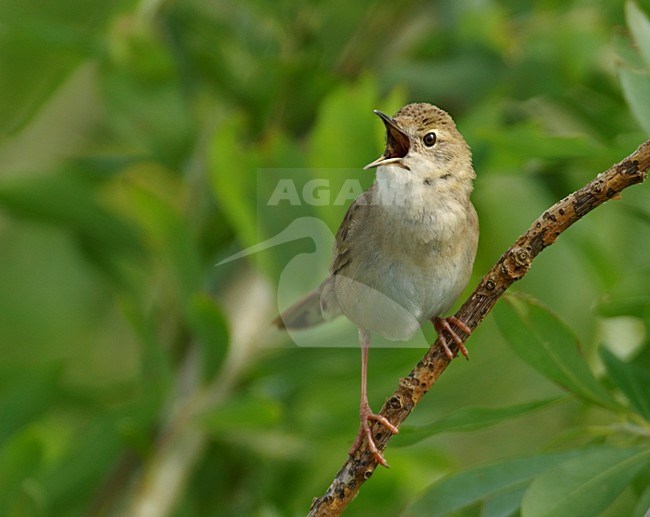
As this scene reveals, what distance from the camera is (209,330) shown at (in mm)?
2090

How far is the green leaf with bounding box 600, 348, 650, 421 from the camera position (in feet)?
5.01

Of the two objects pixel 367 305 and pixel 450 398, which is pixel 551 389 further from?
pixel 367 305

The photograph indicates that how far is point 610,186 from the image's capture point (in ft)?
3.62

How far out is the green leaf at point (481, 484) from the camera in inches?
59.0

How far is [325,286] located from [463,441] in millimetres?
1713

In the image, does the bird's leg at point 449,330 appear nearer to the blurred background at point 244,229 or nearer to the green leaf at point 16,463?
the blurred background at point 244,229

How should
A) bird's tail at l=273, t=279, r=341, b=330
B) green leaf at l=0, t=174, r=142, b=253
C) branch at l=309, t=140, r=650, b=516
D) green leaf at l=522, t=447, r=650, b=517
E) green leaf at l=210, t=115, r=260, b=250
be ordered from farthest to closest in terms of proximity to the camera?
green leaf at l=0, t=174, r=142, b=253, green leaf at l=210, t=115, r=260, b=250, bird's tail at l=273, t=279, r=341, b=330, green leaf at l=522, t=447, r=650, b=517, branch at l=309, t=140, r=650, b=516

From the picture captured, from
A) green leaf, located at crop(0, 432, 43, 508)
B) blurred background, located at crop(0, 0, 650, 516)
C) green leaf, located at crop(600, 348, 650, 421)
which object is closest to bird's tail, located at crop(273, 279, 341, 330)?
blurred background, located at crop(0, 0, 650, 516)

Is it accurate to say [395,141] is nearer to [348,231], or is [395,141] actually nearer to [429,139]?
[429,139]

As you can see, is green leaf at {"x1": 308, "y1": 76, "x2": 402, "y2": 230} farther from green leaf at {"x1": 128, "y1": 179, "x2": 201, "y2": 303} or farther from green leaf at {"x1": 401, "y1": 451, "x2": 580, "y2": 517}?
green leaf at {"x1": 401, "y1": 451, "x2": 580, "y2": 517}

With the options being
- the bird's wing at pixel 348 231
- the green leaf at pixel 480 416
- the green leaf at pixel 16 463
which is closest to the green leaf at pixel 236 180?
the bird's wing at pixel 348 231

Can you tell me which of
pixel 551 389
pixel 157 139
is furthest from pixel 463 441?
pixel 157 139

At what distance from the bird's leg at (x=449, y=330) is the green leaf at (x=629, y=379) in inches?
10.6

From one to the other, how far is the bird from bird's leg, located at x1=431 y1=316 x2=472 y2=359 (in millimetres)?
48
